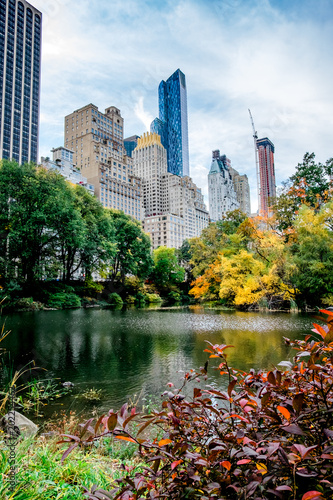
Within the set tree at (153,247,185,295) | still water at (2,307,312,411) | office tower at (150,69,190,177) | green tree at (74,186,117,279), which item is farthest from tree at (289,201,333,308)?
office tower at (150,69,190,177)

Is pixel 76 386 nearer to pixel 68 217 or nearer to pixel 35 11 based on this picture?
pixel 68 217

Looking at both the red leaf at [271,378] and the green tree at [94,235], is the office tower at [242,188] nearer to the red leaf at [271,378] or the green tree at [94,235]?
the green tree at [94,235]

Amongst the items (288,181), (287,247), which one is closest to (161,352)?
(287,247)

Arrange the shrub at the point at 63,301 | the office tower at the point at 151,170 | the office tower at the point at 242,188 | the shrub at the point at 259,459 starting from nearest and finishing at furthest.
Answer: the shrub at the point at 259,459
the shrub at the point at 63,301
the office tower at the point at 151,170
the office tower at the point at 242,188

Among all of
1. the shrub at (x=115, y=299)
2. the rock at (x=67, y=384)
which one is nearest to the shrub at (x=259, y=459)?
the rock at (x=67, y=384)

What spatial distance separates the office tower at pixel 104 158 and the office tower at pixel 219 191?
73.1m

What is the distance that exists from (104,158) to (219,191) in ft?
281

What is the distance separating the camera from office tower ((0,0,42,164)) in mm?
85375

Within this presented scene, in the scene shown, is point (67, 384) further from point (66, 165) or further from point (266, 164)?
point (266, 164)

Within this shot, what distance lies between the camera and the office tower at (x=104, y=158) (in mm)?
88562

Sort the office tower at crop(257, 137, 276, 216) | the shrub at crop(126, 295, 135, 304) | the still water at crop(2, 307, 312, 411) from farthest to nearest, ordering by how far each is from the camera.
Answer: the office tower at crop(257, 137, 276, 216) → the shrub at crop(126, 295, 135, 304) → the still water at crop(2, 307, 312, 411)

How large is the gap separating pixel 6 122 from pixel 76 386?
98.6 m

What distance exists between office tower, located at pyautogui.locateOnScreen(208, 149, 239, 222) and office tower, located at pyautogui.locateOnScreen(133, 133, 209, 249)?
37.8 m

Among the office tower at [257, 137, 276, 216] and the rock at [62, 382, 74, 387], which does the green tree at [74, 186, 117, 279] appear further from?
the office tower at [257, 137, 276, 216]
